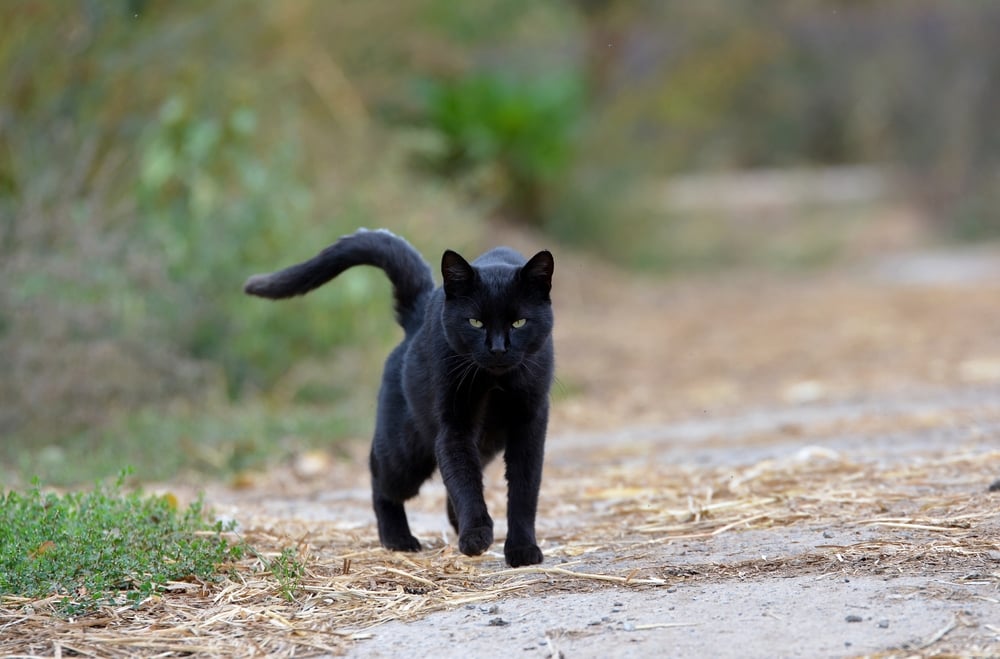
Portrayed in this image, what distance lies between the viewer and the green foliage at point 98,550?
3326 millimetres

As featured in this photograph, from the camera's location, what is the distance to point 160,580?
340cm

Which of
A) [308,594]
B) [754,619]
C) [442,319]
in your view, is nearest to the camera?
[754,619]

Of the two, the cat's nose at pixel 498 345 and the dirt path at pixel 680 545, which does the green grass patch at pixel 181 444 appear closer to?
the dirt path at pixel 680 545

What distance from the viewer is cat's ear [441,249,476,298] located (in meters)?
3.78

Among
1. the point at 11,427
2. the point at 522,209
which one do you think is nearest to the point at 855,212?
the point at 522,209

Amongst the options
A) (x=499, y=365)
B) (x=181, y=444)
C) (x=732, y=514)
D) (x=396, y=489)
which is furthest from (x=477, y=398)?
(x=181, y=444)

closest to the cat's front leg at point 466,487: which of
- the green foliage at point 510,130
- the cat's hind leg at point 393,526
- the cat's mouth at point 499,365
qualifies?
the cat's mouth at point 499,365

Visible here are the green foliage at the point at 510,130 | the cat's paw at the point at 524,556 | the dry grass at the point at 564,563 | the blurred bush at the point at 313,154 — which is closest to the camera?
the dry grass at the point at 564,563

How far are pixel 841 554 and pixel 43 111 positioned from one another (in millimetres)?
6406

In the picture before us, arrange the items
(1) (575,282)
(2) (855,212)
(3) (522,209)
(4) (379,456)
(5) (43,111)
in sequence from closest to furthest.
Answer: (4) (379,456)
(5) (43,111)
(1) (575,282)
(3) (522,209)
(2) (855,212)

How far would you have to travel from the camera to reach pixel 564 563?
3660 millimetres

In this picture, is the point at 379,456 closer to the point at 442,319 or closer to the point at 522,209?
the point at 442,319

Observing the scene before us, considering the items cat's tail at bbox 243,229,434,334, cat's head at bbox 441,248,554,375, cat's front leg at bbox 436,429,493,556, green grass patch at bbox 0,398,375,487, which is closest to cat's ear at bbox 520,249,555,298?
cat's head at bbox 441,248,554,375

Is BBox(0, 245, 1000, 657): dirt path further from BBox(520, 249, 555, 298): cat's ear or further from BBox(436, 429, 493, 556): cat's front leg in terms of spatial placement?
BBox(520, 249, 555, 298): cat's ear
